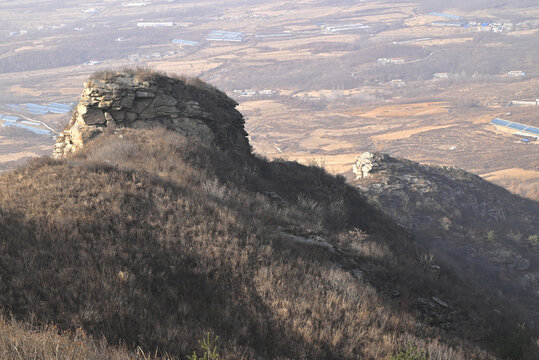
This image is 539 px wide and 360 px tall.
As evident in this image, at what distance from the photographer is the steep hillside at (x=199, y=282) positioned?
552 cm

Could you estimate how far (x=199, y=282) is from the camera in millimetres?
6945

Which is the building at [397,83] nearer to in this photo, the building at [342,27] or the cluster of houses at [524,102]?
the cluster of houses at [524,102]

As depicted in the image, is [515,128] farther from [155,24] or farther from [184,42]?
[155,24]

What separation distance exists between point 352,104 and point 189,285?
281 ft

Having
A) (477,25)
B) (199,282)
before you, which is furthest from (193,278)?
(477,25)

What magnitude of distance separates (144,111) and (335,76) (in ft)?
320

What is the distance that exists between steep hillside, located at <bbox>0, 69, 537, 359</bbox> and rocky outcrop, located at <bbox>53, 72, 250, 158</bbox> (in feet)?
20.2

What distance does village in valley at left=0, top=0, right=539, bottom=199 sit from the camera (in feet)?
196

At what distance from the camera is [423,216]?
26.4 m

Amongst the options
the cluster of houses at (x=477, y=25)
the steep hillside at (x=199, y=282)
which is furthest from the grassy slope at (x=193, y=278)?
the cluster of houses at (x=477, y=25)

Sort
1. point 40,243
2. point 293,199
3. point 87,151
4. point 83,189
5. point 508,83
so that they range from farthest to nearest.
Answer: point 508,83 < point 293,199 < point 87,151 < point 83,189 < point 40,243

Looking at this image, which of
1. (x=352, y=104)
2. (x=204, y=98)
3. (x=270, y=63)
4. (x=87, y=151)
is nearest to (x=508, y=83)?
(x=352, y=104)

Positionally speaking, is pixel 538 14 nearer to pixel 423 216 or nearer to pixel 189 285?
pixel 423 216

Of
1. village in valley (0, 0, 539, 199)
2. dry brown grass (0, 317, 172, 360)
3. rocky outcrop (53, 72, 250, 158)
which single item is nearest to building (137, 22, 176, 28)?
village in valley (0, 0, 539, 199)
